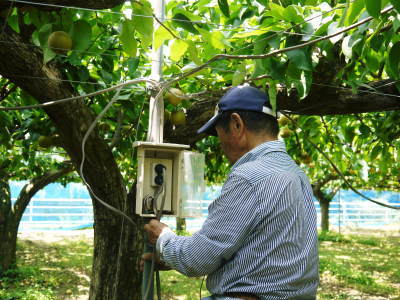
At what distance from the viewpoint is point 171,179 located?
6.91ft

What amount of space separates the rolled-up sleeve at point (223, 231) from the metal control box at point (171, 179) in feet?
1.29

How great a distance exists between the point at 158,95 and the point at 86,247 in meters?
12.3

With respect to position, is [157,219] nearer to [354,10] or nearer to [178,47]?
[178,47]

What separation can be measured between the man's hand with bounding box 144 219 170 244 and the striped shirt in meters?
0.15

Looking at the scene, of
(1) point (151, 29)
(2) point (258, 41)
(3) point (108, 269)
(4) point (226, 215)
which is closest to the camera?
(4) point (226, 215)

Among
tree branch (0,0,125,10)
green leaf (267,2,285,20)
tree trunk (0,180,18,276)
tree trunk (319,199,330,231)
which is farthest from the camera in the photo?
tree trunk (319,199,330,231)

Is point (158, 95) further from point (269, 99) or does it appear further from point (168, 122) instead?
point (168, 122)

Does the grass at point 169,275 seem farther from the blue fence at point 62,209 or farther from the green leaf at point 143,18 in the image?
the green leaf at point 143,18

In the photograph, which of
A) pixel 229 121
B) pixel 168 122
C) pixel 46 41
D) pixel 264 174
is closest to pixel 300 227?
pixel 264 174

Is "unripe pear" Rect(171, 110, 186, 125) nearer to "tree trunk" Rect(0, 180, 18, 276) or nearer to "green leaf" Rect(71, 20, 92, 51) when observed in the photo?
"green leaf" Rect(71, 20, 92, 51)

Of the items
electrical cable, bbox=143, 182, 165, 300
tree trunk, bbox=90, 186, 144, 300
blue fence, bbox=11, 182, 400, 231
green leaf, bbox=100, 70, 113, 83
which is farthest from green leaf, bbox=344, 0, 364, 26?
blue fence, bbox=11, 182, 400, 231

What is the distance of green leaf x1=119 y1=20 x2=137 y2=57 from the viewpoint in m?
1.77

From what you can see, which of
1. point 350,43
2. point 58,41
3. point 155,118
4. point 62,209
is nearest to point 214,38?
point 155,118

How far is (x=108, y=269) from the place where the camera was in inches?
134
